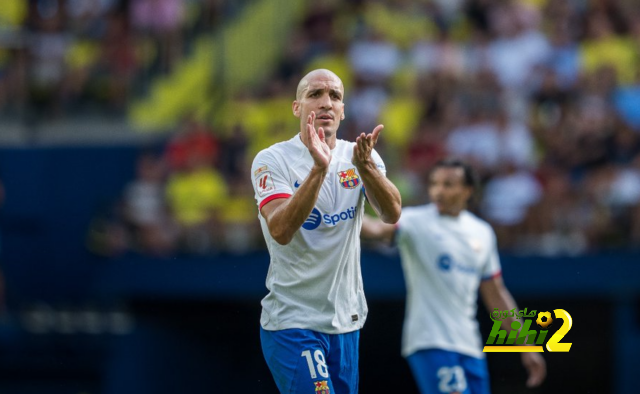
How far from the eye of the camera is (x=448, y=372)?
952 centimetres

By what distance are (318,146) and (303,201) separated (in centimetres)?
33

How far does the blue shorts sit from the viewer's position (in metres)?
7.13

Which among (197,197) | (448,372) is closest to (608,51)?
(197,197)

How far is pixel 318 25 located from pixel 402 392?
6.16m

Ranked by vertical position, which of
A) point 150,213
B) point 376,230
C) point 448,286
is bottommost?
point 448,286

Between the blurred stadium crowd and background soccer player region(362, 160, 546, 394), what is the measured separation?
101 inches

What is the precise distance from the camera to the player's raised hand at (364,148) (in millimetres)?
6758

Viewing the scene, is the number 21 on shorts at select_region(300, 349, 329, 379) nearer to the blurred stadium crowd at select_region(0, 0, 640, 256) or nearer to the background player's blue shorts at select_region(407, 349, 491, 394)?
the background player's blue shorts at select_region(407, 349, 491, 394)

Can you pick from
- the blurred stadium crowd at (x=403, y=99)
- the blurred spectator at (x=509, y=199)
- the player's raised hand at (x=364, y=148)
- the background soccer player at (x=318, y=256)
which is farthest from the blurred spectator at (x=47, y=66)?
the player's raised hand at (x=364, y=148)

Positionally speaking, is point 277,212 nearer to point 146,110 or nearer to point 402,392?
point 402,392

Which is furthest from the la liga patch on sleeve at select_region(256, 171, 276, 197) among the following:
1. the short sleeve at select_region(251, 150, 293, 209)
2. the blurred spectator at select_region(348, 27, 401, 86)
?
the blurred spectator at select_region(348, 27, 401, 86)

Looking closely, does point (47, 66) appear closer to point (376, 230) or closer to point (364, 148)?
point (376, 230)

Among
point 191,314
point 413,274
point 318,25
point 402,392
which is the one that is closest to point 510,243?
point 402,392

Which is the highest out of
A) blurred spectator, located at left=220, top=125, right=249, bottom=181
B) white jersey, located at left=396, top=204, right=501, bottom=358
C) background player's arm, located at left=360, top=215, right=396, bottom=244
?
blurred spectator, located at left=220, top=125, right=249, bottom=181
